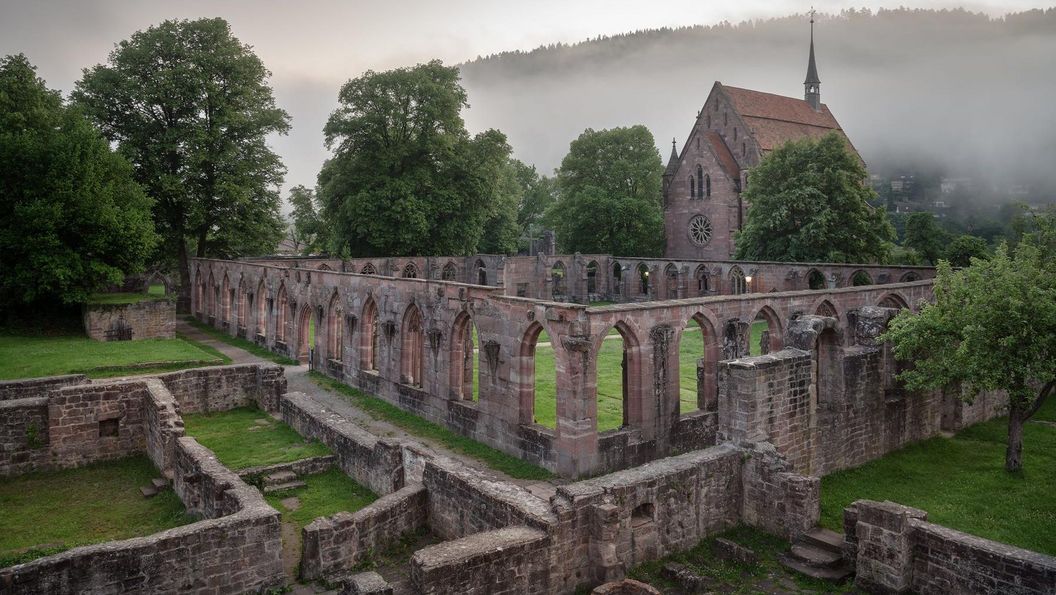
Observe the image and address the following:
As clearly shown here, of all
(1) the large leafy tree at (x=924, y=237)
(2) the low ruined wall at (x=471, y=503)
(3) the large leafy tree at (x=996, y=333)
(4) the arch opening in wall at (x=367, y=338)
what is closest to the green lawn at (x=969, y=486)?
(3) the large leafy tree at (x=996, y=333)

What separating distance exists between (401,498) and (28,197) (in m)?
24.1

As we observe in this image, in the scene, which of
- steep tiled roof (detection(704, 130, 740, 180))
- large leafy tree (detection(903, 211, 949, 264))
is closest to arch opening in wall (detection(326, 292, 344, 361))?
steep tiled roof (detection(704, 130, 740, 180))

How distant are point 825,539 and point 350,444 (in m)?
10.1

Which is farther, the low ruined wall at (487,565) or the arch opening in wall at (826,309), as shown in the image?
the arch opening in wall at (826,309)

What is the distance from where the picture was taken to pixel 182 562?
10156mm

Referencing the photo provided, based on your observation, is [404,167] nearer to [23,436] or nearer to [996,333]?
[23,436]

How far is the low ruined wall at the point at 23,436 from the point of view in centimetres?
1605

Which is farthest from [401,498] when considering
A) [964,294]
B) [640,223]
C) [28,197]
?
[640,223]

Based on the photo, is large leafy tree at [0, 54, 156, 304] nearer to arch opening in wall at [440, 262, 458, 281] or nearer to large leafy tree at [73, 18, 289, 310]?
large leafy tree at [73, 18, 289, 310]

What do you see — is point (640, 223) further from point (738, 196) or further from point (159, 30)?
point (159, 30)

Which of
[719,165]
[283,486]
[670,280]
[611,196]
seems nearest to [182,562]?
[283,486]

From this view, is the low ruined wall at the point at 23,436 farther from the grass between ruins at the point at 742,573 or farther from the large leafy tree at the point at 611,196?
the large leafy tree at the point at 611,196

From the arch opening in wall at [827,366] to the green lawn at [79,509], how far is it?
570 inches

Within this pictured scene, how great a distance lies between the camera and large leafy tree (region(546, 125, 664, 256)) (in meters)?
58.3
